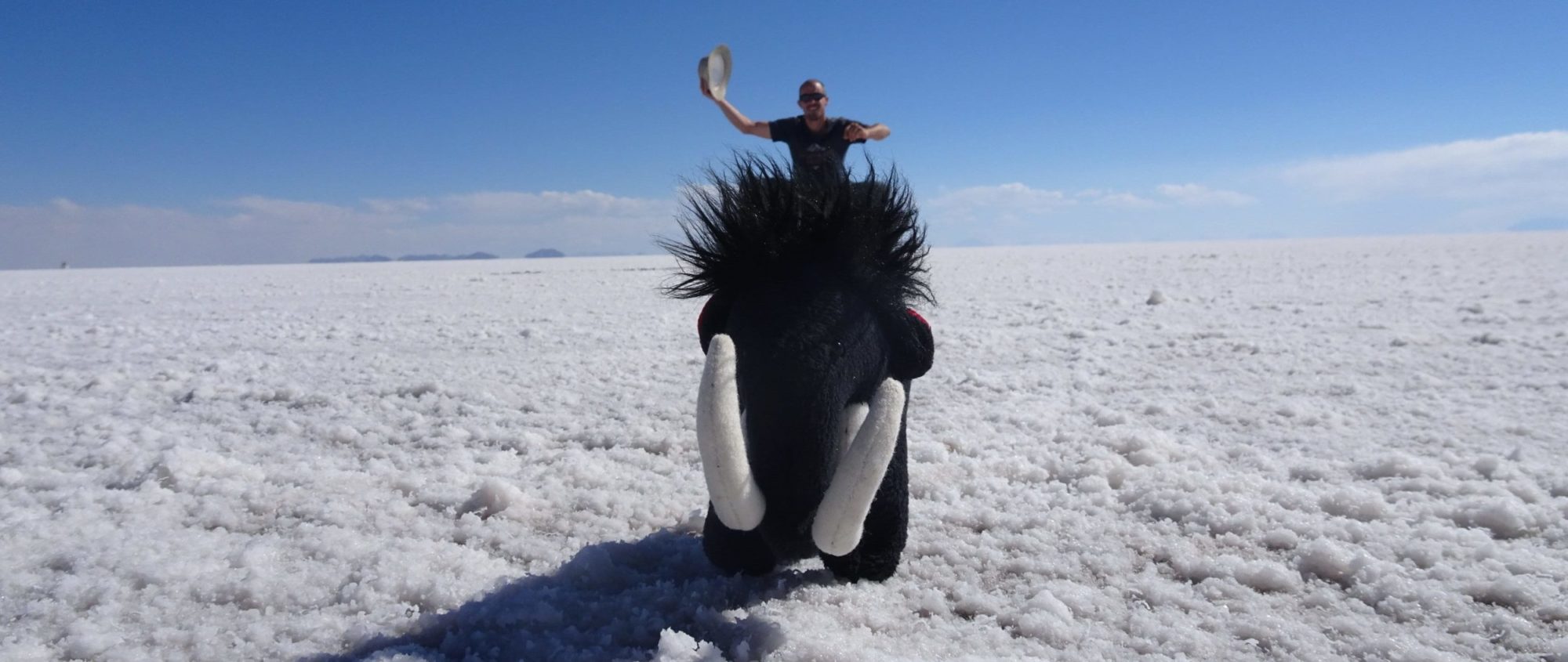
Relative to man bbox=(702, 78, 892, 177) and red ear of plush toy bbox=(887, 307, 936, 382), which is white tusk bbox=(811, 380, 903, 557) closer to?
red ear of plush toy bbox=(887, 307, 936, 382)

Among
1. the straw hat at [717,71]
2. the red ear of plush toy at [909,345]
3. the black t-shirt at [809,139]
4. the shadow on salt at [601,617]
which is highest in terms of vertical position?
the straw hat at [717,71]

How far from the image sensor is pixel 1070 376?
3910 mm

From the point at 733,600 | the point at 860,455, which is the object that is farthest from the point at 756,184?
the point at 733,600

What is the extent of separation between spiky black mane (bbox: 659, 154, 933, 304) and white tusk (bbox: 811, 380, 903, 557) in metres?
0.30

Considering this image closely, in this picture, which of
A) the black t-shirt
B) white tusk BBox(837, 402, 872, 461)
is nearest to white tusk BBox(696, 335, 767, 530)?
white tusk BBox(837, 402, 872, 461)

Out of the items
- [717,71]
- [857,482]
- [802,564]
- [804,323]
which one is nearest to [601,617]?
[802,564]

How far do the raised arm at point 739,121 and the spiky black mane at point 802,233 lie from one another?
0.99 m

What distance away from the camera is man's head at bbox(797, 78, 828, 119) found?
2484mm

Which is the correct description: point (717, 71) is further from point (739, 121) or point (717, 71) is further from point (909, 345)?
point (909, 345)

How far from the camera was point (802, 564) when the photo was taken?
184cm

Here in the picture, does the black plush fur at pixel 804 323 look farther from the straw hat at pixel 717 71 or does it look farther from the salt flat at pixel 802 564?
the straw hat at pixel 717 71

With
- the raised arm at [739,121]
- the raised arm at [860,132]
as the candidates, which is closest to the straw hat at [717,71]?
the raised arm at [739,121]

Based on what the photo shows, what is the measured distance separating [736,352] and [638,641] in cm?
59

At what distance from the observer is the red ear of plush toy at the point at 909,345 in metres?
1.62
